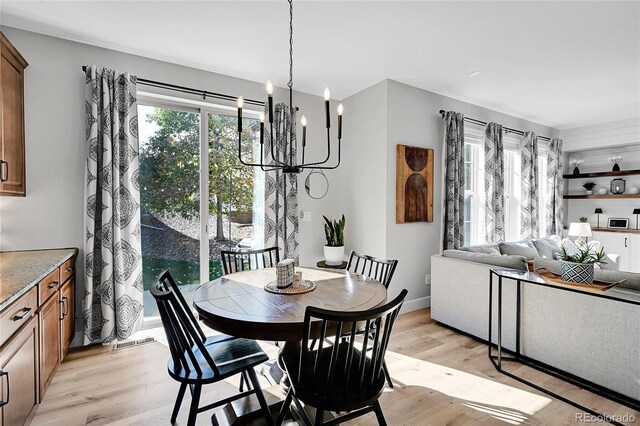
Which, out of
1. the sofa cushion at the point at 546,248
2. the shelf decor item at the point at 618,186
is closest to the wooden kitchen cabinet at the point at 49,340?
the sofa cushion at the point at 546,248

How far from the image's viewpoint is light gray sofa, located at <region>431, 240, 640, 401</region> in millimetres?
2104

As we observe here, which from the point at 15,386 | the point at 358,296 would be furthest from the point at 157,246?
the point at 358,296

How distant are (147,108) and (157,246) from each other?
141cm

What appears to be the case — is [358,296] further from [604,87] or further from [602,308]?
[604,87]

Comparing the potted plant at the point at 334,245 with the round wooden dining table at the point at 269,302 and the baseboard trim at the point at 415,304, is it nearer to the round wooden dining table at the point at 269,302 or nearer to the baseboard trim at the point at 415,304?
the baseboard trim at the point at 415,304

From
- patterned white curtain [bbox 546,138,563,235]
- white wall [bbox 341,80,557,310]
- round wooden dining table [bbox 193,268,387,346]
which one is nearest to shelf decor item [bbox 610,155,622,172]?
patterned white curtain [bbox 546,138,563,235]

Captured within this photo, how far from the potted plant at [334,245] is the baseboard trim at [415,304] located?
0.95m

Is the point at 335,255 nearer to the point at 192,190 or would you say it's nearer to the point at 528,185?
the point at 192,190

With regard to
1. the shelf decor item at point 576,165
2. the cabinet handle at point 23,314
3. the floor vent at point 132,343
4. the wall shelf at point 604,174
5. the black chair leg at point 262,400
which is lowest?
the floor vent at point 132,343

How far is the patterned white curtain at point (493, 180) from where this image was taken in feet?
14.9

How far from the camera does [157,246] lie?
327 centimetres

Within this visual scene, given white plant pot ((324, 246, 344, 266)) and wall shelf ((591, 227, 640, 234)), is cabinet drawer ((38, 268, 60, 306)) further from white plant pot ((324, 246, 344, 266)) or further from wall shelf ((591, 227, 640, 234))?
wall shelf ((591, 227, 640, 234))

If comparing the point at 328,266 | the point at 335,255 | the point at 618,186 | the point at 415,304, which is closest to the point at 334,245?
the point at 335,255

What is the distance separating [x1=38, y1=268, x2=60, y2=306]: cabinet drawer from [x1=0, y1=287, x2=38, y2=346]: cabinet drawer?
0.29ft
